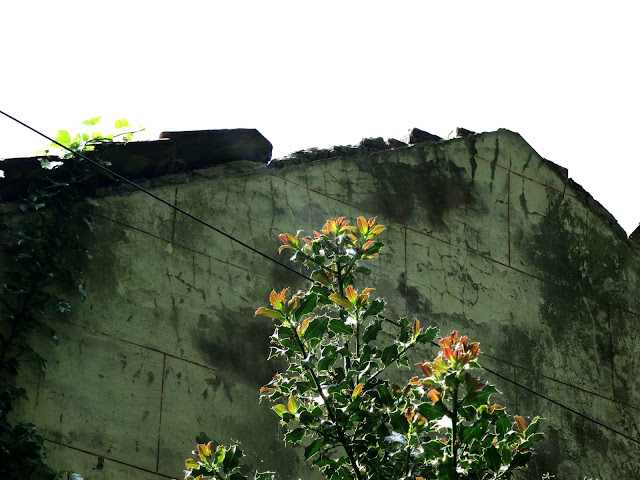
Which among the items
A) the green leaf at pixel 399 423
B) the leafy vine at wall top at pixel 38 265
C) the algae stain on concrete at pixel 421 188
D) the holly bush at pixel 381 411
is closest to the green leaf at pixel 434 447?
the holly bush at pixel 381 411

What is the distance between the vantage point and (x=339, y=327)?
4410mm

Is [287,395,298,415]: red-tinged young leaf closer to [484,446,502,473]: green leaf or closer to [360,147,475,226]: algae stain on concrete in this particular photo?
[484,446,502,473]: green leaf

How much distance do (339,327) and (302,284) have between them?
221 cm

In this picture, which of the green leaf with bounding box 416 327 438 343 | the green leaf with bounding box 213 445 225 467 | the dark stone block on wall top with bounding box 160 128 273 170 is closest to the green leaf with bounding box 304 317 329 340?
the green leaf with bounding box 416 327 438 343

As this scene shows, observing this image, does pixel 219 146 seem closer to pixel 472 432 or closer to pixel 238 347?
pixel 238 347

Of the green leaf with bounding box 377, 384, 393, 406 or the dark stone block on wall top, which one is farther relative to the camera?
the dark stone block on wall top

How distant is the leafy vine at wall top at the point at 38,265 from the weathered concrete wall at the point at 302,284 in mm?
106

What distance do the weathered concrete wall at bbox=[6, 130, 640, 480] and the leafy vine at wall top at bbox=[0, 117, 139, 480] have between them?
0.35ft

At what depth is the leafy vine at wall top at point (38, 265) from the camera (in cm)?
520

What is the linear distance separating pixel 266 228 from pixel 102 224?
1068mm

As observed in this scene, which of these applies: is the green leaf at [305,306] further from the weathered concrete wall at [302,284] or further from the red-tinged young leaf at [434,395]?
the weathered concrete wall at [302,284]

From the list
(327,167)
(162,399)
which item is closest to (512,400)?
(327,167)

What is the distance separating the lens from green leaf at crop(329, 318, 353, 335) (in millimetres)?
4406

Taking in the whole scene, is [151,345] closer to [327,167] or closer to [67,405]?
[67,405]
